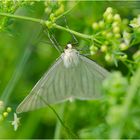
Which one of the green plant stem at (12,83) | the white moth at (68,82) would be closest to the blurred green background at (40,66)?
the green plant stem at (12,83)

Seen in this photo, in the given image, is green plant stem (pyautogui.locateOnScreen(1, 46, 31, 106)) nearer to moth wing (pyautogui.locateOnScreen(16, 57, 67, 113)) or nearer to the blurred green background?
the blurred green background

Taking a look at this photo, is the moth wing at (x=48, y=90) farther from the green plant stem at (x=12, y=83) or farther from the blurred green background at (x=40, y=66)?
the green plant stem at (x=12, y=83)

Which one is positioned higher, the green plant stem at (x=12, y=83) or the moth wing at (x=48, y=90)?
the moth wing at (x=48, y=90)

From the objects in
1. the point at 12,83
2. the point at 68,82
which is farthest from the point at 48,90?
the point at 12,83

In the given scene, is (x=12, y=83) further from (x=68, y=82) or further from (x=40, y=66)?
(x=68, y=82)

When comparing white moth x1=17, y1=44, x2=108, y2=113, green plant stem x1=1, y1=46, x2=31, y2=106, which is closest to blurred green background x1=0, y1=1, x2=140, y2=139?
green plant stem x1=1, y1=46, x2=31, y2=106

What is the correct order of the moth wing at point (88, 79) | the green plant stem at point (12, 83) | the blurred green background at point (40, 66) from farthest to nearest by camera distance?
1. the blurred green background at point (40, 66)
2. the green plant stem at point (12, 83)
3. the moth wing at point (88, 79)

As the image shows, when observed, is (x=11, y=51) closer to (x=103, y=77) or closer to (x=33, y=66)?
(x=33, y=66)

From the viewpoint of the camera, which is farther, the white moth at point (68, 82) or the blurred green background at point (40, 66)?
the blurred green background at point (40, 66)
